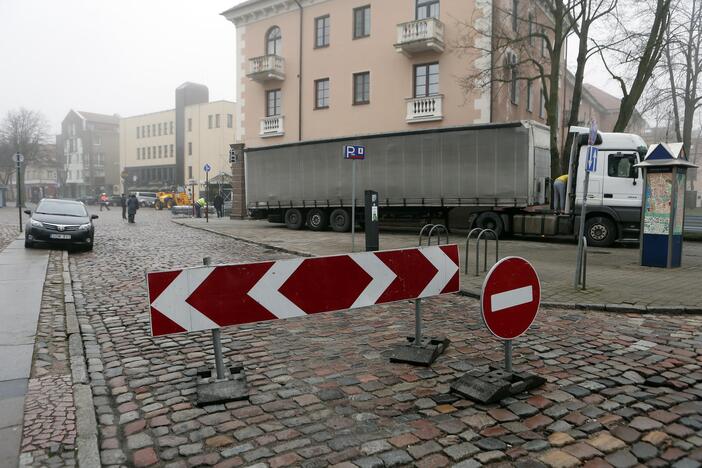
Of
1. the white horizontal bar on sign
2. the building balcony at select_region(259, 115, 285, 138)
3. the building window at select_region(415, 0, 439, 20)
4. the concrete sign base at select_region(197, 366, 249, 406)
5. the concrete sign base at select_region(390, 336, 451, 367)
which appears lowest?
the concrete sign base at select_region(197, 366, 249, 406)

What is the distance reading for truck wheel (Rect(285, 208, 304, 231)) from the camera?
75.7 feet

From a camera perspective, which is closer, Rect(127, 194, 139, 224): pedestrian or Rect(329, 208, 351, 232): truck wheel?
Rect(329, 208, 351, 232): truck wheel

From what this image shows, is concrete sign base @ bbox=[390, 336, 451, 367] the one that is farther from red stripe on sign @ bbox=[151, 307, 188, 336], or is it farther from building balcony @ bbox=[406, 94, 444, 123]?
building balcony @ bbox=[406, 94, 444, 123]

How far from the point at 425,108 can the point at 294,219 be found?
7.59 metres

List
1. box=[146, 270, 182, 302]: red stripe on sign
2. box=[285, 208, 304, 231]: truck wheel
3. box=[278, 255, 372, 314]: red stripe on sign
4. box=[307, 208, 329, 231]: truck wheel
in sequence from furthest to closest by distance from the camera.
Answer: box=[285, 208, 304, 231]: truck wheel, box=[307, 208, 329, 231]: truck wheel, box=[278, 255, 372, 314]: red stripe on sign, box=[146, 270, 182, 302]: red stripe on sign

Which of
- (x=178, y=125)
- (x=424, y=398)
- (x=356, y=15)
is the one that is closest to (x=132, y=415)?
(x=424, y=398)

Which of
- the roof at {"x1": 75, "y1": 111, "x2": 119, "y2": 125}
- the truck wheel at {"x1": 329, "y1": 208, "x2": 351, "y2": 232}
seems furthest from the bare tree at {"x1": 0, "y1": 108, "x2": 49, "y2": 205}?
the truck wheel at {"x1": 329, "y1": 208, "x2": 351, "y2": 232}

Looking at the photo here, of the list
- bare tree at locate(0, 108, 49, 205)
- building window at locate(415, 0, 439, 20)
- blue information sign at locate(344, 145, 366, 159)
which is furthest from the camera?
bare tree at locate(0, 108, 49, 205)

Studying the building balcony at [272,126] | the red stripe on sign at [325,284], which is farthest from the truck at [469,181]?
the red stripe on sign at [325,284]

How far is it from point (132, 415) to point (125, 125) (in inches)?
3352

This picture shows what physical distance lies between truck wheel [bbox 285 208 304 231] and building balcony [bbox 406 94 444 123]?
6.59 metres

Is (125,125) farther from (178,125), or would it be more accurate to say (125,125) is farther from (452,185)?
(452,185)

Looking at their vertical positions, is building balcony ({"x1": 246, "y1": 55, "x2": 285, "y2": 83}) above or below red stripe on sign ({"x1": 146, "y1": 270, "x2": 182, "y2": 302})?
above

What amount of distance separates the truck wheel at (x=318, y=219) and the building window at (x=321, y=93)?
7.78m
